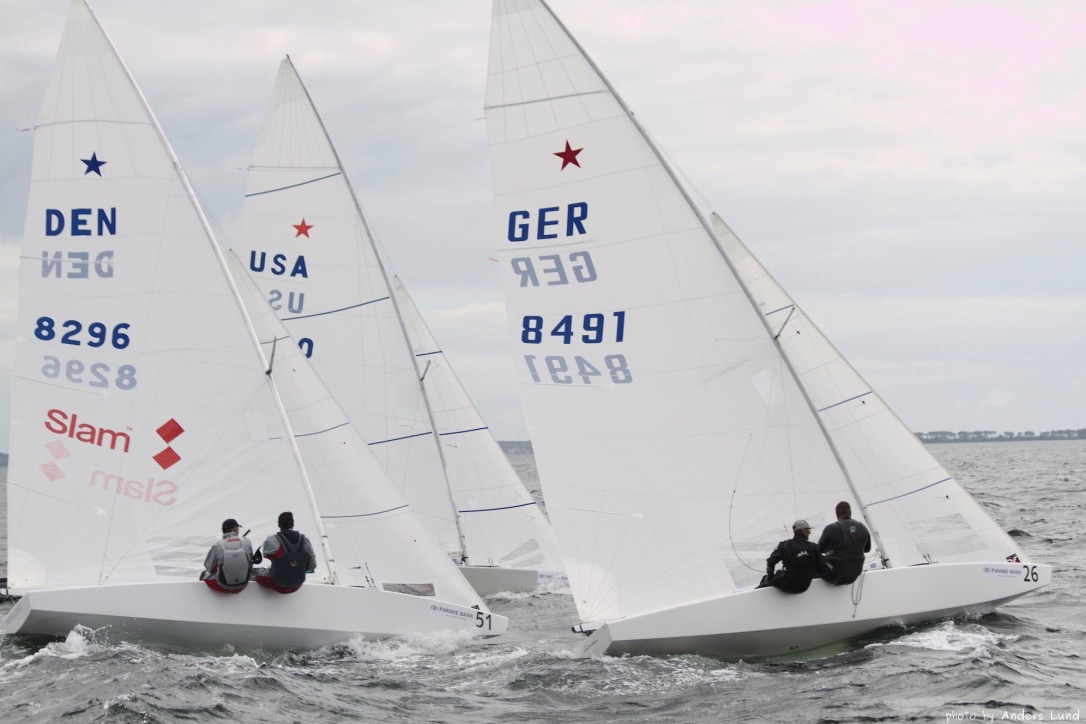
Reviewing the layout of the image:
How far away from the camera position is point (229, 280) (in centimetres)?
1391

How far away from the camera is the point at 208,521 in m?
14.0

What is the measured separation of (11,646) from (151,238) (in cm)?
453

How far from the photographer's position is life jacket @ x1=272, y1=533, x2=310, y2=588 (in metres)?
12.7

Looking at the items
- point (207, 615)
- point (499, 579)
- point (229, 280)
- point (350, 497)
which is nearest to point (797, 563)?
point (350, 497)

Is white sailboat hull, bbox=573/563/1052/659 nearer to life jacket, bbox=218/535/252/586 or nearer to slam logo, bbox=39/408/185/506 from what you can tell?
life jacket, bbox=218/535/252/586

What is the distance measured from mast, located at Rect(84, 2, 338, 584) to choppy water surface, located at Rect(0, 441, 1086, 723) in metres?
1.43

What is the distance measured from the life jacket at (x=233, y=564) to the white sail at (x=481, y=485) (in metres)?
7.17

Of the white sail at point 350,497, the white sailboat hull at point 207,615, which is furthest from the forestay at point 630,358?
the white sailboat hull at point 207,615

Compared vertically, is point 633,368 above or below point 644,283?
below

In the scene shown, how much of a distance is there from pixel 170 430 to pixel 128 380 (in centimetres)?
73

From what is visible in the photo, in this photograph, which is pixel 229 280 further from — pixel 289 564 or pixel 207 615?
pixel 207 615

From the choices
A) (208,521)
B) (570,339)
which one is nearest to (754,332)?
(570,339)

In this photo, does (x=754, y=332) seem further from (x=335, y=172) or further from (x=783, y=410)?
(x=335, y=172)

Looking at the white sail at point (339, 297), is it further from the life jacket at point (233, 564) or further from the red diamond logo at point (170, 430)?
the life jacket at point (233, 564)
